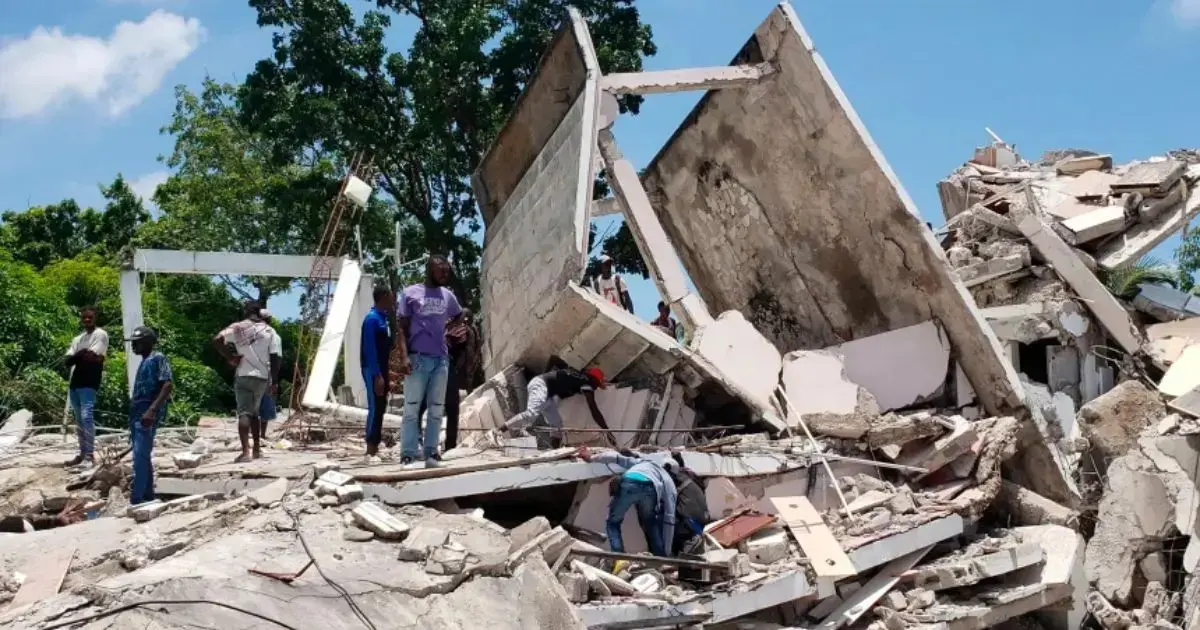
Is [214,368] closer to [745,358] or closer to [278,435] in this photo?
[278,435]

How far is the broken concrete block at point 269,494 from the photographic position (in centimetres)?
600

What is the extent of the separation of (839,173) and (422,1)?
10817 millimetres

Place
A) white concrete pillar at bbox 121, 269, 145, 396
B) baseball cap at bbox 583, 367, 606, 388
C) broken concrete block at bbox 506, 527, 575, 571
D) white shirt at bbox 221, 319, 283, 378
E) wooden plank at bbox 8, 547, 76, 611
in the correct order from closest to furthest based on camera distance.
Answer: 1. wooden plank at bbox 8, 547, 76, 611
2. broken concrete block at bbox 506, 527, 575, 571
3. white shirt at bbox 221, 319, 283, 378
4. baseball cap at bbox 583, 367, 606, 388
5. white concrete pillar at bbox 121, 269, 145, 396

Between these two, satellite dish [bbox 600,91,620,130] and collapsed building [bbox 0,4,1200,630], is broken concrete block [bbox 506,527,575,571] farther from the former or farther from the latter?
satellite dish [bbox 600,91,620,130]

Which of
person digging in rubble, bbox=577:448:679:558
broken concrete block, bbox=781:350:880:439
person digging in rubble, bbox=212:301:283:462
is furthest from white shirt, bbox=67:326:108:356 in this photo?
broken concrete block, bbox=781:350:880:439

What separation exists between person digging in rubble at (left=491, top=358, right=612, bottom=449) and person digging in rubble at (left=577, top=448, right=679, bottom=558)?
104 cm

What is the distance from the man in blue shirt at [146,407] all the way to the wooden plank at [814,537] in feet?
13.1

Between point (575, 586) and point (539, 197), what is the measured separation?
16.0ft

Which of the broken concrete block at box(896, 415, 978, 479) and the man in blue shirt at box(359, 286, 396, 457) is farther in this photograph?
the broken concrete block at box(896, 415, 978, 479)

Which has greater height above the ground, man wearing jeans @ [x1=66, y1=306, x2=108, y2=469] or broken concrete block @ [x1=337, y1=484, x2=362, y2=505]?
man wearing jeans @ [x1=66, y1=306, x2=108, y2=469]

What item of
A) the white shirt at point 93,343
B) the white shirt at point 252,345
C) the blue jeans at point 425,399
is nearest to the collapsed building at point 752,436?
the blue jeans at point 425,399

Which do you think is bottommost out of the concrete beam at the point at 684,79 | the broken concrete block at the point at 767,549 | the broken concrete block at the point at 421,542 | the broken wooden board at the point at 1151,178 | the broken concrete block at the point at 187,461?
the broken concrete block at the point at 767,549

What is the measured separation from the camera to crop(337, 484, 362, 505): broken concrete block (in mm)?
5910

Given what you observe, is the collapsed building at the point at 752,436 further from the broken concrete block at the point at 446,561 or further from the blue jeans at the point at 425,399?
the blue jeans at the point at 425,399
